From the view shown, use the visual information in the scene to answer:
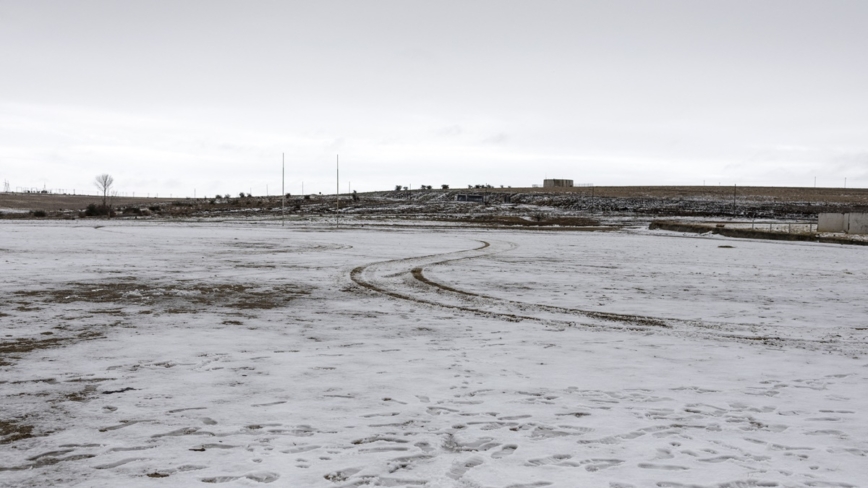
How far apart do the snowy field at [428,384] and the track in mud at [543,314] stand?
0.27 ft

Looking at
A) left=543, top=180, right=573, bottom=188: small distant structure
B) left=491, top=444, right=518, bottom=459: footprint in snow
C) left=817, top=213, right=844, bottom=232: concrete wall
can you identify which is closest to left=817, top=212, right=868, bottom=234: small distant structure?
left=817, top=213, right=844, bottom=232: concrete wall

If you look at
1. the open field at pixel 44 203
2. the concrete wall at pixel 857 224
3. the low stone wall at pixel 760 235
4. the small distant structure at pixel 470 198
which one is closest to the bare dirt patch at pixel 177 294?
the low stone wall at pixel 760 235

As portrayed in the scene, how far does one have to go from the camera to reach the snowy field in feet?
17.0

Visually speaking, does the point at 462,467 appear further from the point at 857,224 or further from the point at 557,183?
the point at 557,183

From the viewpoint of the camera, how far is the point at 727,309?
520 inches

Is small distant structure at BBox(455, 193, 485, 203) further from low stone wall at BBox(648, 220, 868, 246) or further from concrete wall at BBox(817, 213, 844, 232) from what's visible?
concrete wall at BBox(817, 213, 844, 232)

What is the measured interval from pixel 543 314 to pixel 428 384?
5.34 metres

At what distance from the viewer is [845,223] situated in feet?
150

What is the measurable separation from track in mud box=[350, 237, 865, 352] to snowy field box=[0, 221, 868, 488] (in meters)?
0.08

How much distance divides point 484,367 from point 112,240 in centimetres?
2849

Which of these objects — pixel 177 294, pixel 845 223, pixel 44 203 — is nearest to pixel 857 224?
pixel 845 223

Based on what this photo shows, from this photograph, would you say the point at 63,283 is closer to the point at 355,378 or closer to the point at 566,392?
the point at 355,378

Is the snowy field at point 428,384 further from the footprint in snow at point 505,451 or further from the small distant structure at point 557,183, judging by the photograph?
the small distant structure at point 557,183

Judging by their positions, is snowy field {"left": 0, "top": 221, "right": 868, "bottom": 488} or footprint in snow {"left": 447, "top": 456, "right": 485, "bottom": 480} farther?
snowy field {"left": 0, "top": 221, "right": 868, "bottom": 488}
